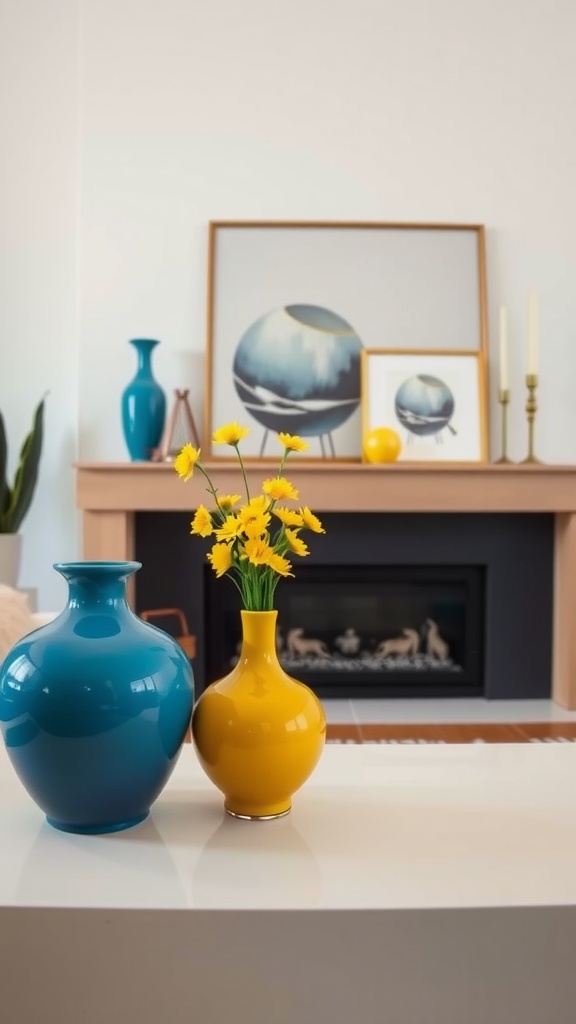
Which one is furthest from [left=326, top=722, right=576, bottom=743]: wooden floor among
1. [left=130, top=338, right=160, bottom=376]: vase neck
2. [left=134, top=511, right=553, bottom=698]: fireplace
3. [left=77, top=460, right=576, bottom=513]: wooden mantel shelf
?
[left=130, top=338, right=160, bottom=376]: vase neck

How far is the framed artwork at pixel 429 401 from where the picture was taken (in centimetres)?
325

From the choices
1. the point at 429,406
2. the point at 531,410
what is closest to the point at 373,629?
the point at 429,406

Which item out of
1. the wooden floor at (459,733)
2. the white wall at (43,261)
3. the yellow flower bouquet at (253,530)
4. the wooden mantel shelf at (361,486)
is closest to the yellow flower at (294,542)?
the yellow flower bouquet at (253,530)

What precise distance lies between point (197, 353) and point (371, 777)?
2.38 m

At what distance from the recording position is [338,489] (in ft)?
9.95

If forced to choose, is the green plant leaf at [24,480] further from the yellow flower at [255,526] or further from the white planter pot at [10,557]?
the yellow flower at [255,526]

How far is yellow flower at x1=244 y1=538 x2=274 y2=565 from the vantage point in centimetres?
93

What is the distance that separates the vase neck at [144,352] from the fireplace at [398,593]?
0.52 m

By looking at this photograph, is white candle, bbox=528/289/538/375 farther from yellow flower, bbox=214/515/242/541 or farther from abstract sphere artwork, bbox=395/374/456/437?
yellow flower, bbox=214/515/242/541

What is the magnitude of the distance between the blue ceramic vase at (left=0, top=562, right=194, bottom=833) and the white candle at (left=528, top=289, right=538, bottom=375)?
2.46m

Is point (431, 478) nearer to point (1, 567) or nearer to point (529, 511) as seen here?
point (529, 511)

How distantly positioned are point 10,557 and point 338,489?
3.85 ft

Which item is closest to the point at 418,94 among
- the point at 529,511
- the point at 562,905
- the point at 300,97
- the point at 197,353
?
the point at 300,97

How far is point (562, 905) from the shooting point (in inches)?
30.5
